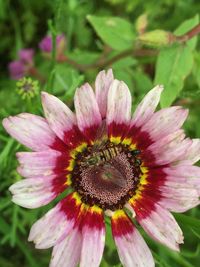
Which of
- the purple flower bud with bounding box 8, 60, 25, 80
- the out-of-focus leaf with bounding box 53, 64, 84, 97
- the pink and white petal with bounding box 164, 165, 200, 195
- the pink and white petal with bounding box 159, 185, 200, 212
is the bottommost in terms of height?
the pink and white petal with bounding box 159, 185, 200, 212

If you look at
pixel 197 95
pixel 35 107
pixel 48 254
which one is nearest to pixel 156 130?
pixel 197 95

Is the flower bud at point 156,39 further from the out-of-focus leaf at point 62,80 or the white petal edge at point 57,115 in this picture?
the white petal edge at point 57,115

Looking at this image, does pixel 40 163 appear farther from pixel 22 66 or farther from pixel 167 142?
pixel 22 66

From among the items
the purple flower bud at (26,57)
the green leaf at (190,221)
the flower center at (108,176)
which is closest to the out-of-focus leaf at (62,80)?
the purple flower bud at (26,57)

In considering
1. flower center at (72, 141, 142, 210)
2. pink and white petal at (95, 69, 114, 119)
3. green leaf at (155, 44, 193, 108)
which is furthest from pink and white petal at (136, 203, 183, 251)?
green leaf at (155, 44, 193, 108)

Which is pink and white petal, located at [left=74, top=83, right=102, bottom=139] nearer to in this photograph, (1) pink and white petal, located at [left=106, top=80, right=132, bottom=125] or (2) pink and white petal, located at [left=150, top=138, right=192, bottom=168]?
(1) pink and white petal, located at [left=106, top=80, right=132, bottom=125]

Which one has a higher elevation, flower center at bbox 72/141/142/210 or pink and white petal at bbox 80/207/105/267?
flower center at bbox 72/141/142/210

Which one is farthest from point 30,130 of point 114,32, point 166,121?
point 114,32
